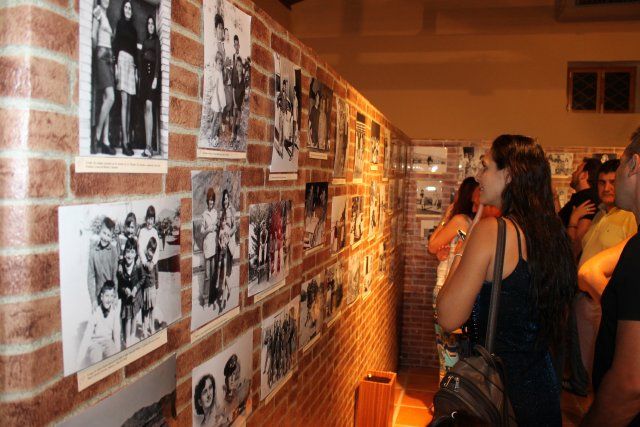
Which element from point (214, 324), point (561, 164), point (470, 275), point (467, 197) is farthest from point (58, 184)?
point (561, 164)

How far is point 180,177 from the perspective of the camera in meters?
1.37

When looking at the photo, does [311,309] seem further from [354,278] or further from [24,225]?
[24,225]

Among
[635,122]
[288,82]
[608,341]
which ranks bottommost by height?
[608,341]

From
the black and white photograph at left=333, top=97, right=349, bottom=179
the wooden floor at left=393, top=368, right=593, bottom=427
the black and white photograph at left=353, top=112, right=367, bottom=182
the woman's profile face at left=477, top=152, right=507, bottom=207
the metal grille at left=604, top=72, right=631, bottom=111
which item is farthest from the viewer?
the metal grille at left=604, top=72, right=631, bottom=111

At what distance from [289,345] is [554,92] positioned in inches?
323

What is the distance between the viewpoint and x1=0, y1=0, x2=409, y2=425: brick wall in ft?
2.93

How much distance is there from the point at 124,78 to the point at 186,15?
0.34 metres

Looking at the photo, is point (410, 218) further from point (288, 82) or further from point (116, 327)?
point (116, 327)

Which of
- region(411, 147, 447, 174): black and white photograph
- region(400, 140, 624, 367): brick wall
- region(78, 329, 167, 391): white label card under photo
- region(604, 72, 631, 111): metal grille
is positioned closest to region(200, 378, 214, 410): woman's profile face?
region(78, 329, 167, 391): white label card under photo

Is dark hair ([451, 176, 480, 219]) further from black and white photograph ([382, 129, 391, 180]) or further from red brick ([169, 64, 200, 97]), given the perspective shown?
red brick ([169, 64, 200, 97])

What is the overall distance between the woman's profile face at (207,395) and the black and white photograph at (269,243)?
0.37m

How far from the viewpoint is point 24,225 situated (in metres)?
0.90

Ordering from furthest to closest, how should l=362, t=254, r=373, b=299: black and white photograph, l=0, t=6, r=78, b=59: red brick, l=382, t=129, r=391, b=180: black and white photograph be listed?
l=382, t=129, r=391, b=180: black and white photograph < l=362, t=254, r=373, b=299: black and white photograph < l=0, t=6, r=78, b=59: red brick

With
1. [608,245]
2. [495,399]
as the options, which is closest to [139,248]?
[495,399]
